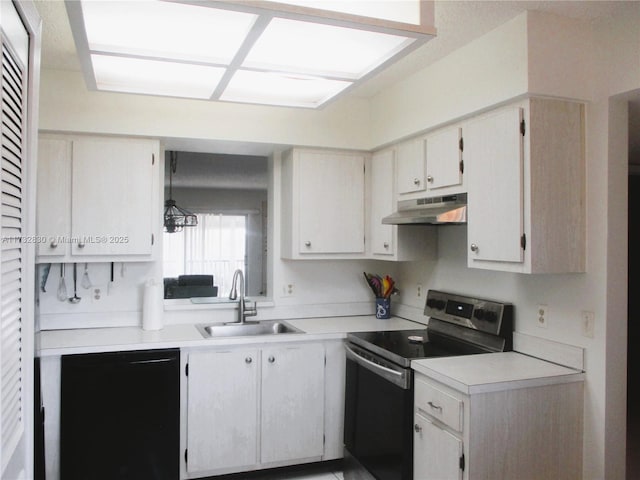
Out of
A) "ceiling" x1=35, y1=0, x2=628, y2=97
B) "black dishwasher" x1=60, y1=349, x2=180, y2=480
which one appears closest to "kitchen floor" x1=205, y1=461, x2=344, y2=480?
"black dishwasher" x1=60, y1=349, x2=180, y2=480

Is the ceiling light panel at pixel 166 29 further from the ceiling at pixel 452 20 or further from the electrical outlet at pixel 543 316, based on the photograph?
the electrical outlet at pixel 543 316

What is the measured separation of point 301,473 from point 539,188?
7.10ft

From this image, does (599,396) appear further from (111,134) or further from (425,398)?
(111,134)

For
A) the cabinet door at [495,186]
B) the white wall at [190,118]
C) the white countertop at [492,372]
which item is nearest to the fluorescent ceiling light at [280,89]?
the white wall at [190,118]

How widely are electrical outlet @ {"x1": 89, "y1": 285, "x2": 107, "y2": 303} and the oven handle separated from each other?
62.3 inches

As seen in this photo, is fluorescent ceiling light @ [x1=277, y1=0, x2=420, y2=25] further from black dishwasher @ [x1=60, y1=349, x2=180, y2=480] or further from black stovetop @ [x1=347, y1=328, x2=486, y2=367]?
black dishwasher @ [x1=60, y1=349, x2=180, y2=480]

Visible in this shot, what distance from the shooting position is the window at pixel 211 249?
7297mm

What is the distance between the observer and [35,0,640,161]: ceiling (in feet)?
7.00

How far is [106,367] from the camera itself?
8.69ft

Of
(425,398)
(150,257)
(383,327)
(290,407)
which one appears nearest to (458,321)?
(383,327)

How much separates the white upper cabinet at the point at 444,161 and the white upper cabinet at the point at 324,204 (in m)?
0.70

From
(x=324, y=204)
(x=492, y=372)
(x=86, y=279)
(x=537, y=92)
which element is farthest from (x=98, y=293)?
(x=537, y=92)

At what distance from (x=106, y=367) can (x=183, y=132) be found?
4.73ft

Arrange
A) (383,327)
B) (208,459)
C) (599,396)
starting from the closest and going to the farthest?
(599,396)
(208,459)
(383,327)
